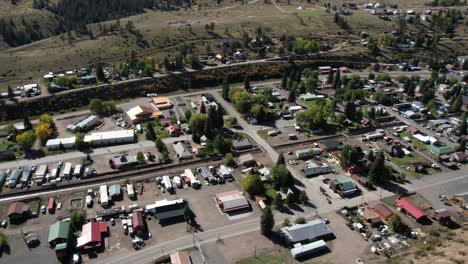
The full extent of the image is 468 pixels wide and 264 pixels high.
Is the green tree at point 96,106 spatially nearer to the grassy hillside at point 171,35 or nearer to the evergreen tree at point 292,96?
the grassy hillside at point 171,35

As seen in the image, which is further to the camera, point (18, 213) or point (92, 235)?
point (18, 213)

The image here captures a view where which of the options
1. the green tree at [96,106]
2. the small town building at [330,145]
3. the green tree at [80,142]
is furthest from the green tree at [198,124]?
the small town building at [330,145]

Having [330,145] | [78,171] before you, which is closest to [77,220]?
[78,171]

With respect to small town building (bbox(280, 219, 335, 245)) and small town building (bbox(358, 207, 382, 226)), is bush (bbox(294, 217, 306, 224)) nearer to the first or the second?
small town building (bbox(280, 219, 335, 245))

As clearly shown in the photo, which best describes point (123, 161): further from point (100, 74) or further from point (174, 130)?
point (100, 74)

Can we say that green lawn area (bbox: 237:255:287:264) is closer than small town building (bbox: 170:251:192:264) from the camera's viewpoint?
No

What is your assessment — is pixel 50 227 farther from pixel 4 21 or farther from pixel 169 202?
pixel 4 21

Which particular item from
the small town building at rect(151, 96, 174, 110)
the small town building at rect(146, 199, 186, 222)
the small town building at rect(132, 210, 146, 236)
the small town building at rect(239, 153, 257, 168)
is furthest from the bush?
the small town building at rect(151, 96, 174, 110)
